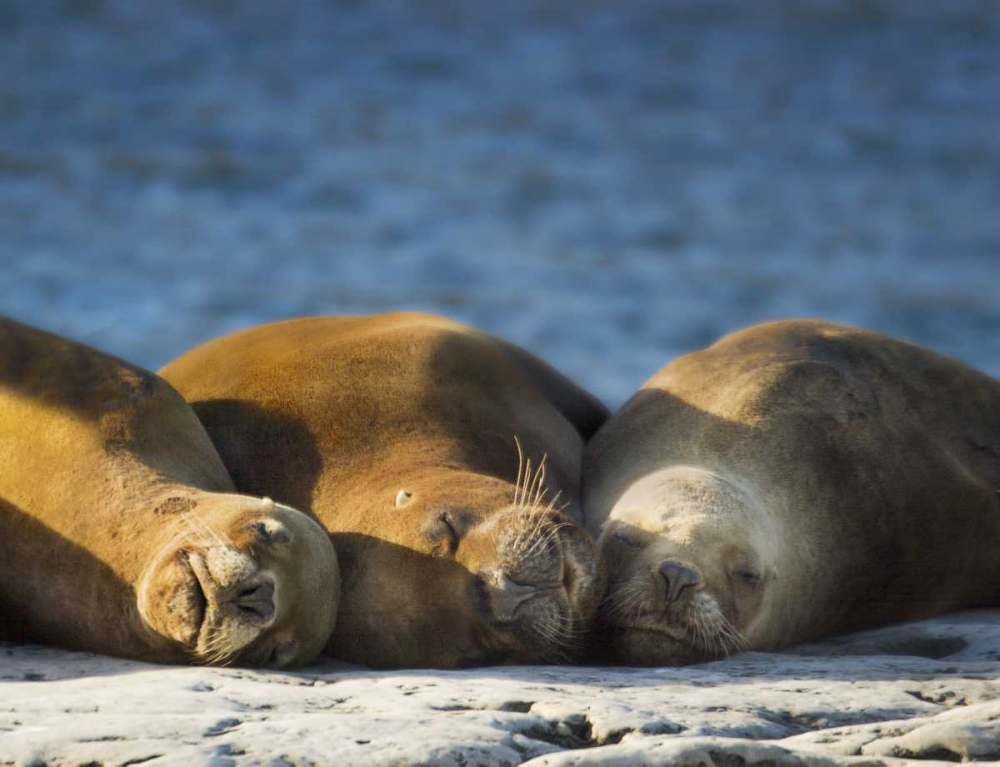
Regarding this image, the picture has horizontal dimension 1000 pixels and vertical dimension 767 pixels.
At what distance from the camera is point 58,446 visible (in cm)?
560

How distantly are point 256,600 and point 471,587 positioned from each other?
27.7 inches

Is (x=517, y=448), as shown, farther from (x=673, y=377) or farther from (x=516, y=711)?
(x=516, y=711)

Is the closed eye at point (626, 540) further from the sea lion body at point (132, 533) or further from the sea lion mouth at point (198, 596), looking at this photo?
the sea lion mouth at point (198, 596)

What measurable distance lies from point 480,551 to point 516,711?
0.89m

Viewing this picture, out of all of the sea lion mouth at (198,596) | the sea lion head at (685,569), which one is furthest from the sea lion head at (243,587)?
the sea lion head at (685,569)

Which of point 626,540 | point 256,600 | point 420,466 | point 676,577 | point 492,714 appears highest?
point 420,466

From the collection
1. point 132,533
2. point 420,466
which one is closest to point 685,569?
point 420,466

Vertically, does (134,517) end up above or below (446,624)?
above

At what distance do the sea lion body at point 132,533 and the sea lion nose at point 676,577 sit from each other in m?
1.06

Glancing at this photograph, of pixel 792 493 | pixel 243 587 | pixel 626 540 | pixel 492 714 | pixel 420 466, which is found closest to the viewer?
pixel 492 714

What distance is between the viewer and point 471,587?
5.17 metres

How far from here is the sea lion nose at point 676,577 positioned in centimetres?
543

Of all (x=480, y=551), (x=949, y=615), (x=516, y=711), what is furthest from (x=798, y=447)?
(x=516, y=711)

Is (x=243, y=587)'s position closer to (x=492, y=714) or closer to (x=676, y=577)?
(x=492, y=714)
